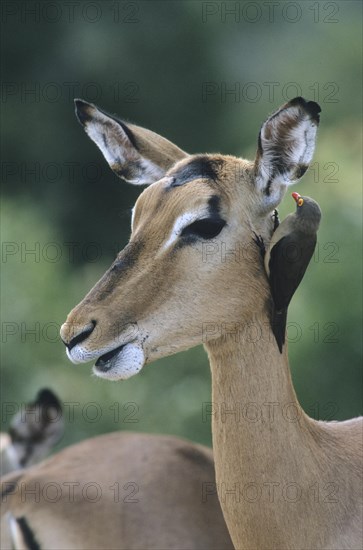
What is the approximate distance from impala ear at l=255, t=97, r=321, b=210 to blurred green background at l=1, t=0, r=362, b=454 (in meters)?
3.39

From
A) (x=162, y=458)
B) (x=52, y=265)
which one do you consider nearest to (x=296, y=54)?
(x=52, y=265)

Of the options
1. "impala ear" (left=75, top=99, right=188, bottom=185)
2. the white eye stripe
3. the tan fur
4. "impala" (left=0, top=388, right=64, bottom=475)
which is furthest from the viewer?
"impala" (left=0, top=388, right=64, bottom=475)

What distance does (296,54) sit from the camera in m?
10.7

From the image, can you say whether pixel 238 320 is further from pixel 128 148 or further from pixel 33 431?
pixel 33 431

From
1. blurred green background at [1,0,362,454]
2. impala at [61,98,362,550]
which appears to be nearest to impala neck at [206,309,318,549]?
impala at [61,98,362,550]

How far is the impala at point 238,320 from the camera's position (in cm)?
250

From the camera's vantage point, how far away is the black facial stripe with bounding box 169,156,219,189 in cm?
261

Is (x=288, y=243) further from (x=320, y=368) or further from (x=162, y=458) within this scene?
(x=320, y=368)

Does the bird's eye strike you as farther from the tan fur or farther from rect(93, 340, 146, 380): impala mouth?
the tan fur

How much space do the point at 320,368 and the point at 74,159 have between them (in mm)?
5816

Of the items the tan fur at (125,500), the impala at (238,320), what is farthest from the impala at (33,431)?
the impala at (238,320)

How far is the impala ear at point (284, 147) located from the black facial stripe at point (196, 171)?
0.34ft

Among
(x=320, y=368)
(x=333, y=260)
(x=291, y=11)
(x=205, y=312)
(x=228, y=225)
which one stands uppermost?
(x=291, y=11)

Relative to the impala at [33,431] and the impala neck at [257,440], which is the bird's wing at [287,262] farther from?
the impala at [33,431]
